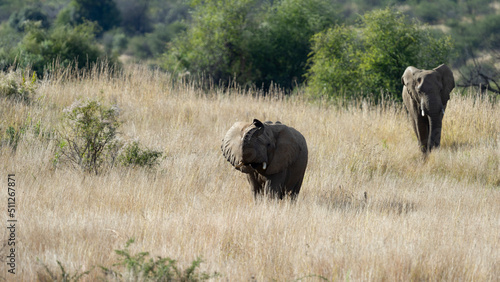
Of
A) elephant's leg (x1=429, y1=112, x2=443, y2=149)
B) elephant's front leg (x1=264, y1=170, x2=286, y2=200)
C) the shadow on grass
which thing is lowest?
the shadow on grass

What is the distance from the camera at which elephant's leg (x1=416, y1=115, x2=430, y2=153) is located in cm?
1135

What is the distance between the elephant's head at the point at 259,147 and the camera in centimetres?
616

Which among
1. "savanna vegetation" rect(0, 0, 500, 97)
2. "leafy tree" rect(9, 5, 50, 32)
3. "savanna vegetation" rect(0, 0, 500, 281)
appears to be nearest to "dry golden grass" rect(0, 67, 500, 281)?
"savanna vegetation" rect(0, 0, 500, 281)

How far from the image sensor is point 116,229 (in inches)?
227

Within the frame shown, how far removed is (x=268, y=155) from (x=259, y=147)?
35cm

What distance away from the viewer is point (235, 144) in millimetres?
6281

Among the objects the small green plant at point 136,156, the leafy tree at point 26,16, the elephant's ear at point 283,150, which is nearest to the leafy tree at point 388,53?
the small green plant at point 136,156

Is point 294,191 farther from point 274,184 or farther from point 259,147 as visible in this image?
point 259,147

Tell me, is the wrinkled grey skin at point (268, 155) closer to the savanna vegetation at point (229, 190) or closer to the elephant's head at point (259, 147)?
the elephant's head at point (259, 147)

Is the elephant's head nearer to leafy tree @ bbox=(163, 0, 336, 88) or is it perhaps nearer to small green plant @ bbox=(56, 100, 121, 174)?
small green plant @ bbox=(56, 100, 121, 174)

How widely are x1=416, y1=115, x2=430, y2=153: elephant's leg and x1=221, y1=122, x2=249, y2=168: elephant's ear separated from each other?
236 inches

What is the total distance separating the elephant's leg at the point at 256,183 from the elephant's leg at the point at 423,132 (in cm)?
547

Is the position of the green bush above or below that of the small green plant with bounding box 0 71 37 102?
below

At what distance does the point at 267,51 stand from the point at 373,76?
1203 cm
